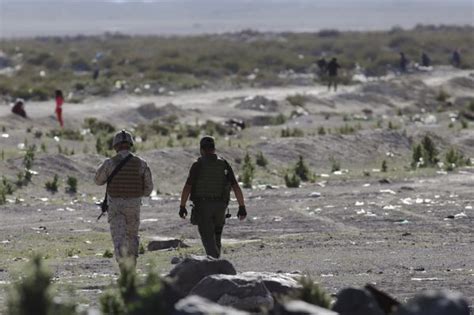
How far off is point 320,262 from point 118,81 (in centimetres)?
4705

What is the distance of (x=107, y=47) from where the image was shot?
10825 centimetres

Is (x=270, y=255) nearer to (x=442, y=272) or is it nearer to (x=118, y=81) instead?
(x=442, y=272)

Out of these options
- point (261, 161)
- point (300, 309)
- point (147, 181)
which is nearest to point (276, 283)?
point (147, 181)

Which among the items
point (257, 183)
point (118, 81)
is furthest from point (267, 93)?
point (257, 183)

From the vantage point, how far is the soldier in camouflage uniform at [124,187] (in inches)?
603

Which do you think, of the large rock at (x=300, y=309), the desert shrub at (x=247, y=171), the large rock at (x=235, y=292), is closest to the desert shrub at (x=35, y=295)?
the large rock at (x=300, y=309)

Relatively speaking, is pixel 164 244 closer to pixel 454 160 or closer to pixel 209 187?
pixel 209 187

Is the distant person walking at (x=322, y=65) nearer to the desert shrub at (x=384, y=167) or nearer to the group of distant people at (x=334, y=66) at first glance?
the group of distant people at (x=334, y=66)

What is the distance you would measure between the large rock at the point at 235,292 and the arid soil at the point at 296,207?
1716 mm

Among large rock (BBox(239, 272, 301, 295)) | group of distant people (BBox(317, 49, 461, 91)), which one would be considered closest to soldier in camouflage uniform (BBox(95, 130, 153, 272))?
large rock (BBox(239, 272, 301, 295))

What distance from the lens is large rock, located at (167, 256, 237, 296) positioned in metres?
13.3

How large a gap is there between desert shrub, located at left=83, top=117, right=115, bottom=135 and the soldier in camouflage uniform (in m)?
24.7

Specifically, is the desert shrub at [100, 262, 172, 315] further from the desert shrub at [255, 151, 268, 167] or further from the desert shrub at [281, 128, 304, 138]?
the desert shrub at [281, 128, 304, 138]

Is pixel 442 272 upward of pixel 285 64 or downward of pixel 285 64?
upward
